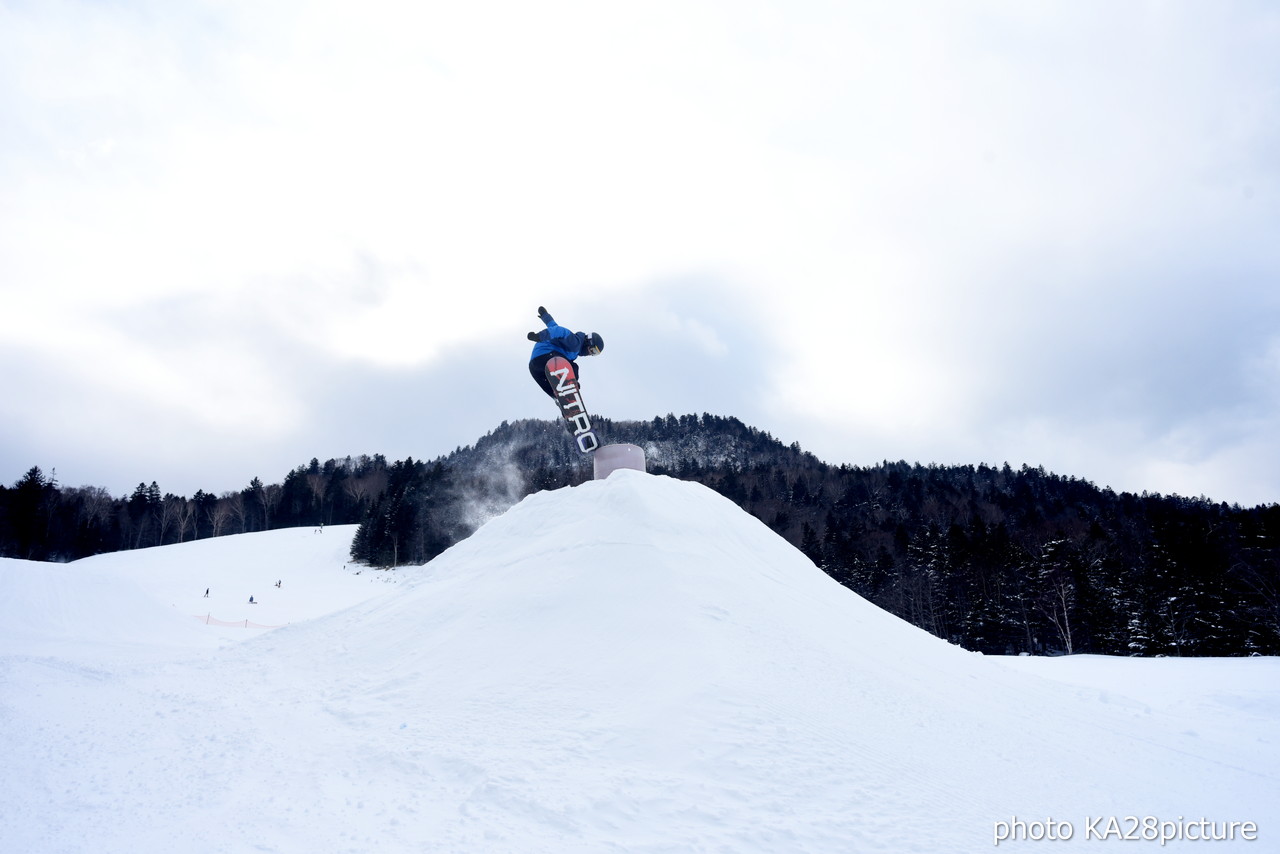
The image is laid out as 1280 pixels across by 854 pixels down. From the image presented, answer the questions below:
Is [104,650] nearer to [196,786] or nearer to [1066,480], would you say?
[196,786]

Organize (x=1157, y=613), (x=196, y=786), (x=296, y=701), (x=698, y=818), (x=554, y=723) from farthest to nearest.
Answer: (x=1157, y=613), (x=296, y=701), (x=554, y=723), (x=196, y=786), (x=698, y=818)

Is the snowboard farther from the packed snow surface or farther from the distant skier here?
the packed snow surface

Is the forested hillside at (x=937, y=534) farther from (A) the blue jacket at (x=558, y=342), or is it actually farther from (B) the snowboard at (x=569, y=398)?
(A) the blue jacket at (x=558, y=342)

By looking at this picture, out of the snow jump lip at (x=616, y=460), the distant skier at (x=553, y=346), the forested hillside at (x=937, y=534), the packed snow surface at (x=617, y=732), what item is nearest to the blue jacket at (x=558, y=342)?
the distant skier at (x=553, y=346)

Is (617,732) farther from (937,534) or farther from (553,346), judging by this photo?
(937,534)

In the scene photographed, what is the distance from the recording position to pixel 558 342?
854 inches

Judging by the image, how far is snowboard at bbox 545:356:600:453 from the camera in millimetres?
21703

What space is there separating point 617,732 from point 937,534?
187ft

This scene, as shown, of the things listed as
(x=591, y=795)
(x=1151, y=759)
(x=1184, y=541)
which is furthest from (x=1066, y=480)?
(x=591, y=795)

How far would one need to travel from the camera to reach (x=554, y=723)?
26.1ft

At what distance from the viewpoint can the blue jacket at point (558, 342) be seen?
21703mm

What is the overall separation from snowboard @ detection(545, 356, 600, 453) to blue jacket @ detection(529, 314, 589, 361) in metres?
0.26

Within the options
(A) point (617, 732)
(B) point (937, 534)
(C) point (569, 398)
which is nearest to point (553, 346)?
(C) point (569, 398)

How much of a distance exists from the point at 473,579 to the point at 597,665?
6.15 m
